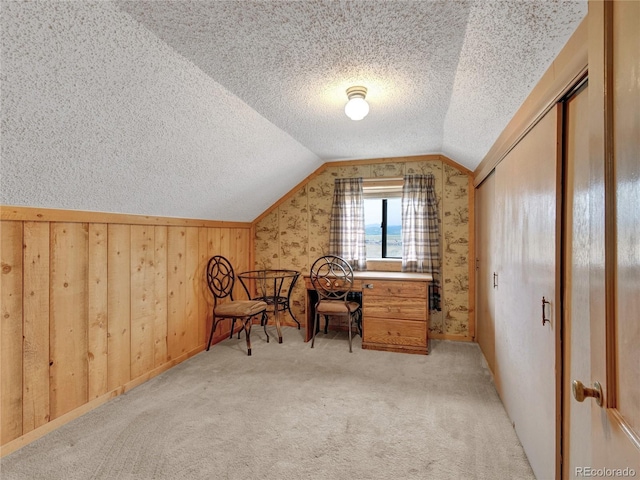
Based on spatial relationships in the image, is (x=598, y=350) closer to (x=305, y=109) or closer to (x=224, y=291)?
(x=305, y=109)

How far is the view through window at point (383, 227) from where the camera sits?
14.3 ft

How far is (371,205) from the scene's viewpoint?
4.43 meters

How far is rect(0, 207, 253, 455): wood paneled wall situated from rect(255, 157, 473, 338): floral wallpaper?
138 centimetres

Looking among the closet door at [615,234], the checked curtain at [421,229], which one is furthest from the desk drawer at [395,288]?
the closet door at [615,234]

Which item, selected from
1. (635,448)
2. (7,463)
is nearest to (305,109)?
(635,448)

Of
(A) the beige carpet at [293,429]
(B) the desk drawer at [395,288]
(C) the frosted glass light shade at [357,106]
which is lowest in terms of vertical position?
(A) the beige carpet at [293,429]

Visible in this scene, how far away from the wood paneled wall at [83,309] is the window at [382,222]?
86.5 inches

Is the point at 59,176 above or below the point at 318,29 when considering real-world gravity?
below

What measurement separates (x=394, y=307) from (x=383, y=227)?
4.05 ft

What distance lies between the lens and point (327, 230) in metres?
4.45

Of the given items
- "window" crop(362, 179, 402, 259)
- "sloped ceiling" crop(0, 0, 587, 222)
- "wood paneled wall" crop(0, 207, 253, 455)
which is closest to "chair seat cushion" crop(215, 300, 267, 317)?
"wood paneled wall" crop(0, 207, 253, 455)

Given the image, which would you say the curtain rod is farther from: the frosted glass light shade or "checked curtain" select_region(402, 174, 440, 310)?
the frosted glass light shade

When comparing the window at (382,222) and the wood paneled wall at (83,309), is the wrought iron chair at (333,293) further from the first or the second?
the wood paneled wall at (83,309)

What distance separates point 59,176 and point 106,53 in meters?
0.86
